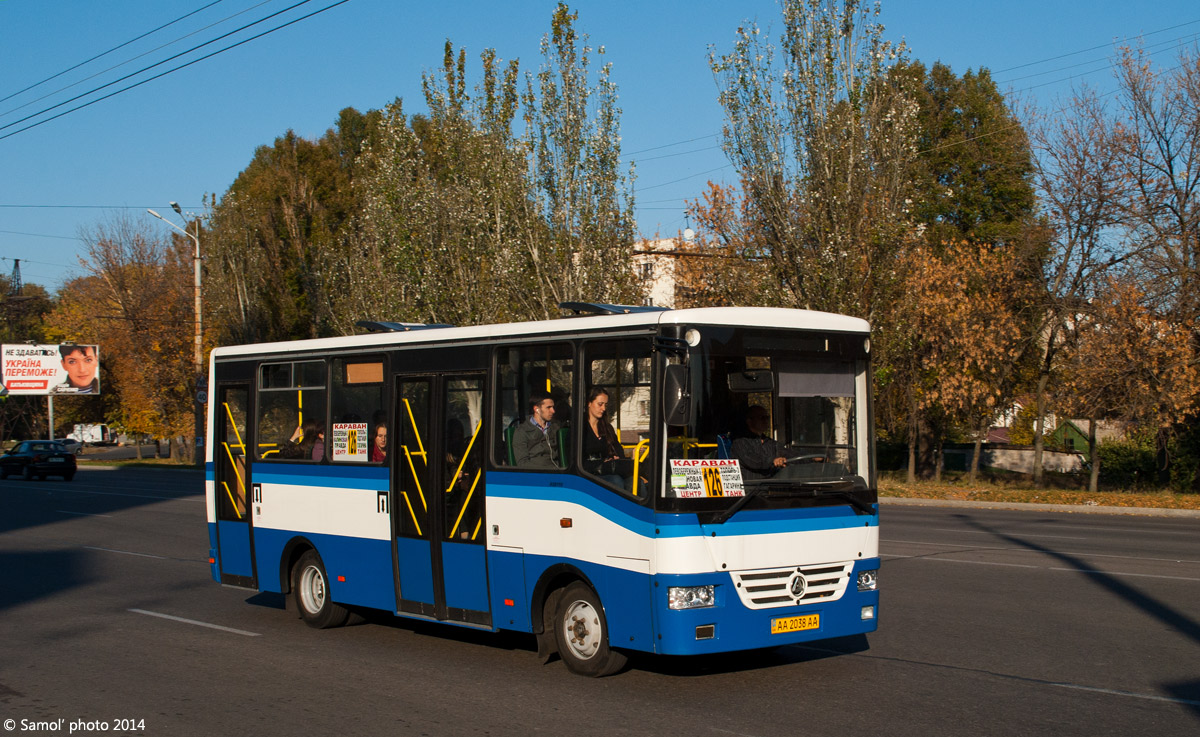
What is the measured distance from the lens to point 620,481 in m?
8.22

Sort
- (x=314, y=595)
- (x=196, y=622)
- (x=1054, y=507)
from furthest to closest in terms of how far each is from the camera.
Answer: (x=1054, y=507)
(x=196, y=622)
(x=314, y=595)

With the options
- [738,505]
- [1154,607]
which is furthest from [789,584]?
[1154,607]

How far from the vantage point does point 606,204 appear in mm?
32688

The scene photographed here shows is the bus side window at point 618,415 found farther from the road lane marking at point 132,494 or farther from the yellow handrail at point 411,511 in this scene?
the road lane marking at point 132,494

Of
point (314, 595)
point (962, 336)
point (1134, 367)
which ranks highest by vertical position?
point (962, 336)

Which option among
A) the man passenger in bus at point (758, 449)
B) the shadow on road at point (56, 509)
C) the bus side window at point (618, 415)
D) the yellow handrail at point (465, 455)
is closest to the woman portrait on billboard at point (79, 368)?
the shadow on road at point (56, 509)

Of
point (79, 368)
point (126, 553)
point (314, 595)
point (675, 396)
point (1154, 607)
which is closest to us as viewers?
point (675, 396)

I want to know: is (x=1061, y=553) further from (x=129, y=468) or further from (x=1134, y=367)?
(x=129, y=468)

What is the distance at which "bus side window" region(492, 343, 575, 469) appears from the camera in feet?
29.0

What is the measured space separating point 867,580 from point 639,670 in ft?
6.08

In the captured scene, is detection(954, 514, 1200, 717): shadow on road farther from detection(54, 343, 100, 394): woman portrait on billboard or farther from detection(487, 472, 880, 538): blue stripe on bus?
detection(54, 343, 100, 394): woman portrait on billboard

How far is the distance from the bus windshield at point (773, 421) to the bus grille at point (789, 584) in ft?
1.61

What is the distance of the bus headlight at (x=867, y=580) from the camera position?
28.3 ft

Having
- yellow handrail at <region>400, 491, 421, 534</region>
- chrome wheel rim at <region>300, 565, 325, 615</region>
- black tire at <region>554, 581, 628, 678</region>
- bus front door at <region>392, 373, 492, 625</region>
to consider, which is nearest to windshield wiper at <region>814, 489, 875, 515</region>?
black tire at <region>554, 581, 628, 678</region>
